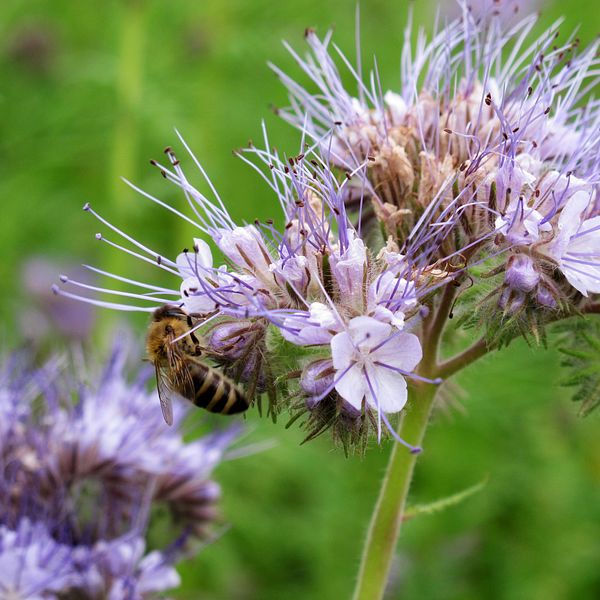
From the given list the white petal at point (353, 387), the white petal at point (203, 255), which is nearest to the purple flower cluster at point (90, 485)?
the white petal at point (203, 255)

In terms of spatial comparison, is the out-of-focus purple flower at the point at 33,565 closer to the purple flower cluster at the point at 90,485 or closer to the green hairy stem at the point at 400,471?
the purple flower cluster at the point at 90,485

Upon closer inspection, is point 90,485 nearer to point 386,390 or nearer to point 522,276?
point 386,390

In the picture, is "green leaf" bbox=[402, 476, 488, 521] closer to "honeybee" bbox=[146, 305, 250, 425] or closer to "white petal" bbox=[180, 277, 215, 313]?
"honeybee" bbox=[146, 305, 250, 425]

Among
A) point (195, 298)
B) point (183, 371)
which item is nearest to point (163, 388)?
point (183, 371)

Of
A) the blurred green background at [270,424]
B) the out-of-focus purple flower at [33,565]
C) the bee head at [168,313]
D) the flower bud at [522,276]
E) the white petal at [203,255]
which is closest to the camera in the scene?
the flower bud at [522,276]

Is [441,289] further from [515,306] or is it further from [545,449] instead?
[545,449]

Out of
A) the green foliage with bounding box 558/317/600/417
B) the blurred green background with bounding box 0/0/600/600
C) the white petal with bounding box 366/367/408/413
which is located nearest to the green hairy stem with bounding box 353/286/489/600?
the green foliage with bounding box 558/317/600/417

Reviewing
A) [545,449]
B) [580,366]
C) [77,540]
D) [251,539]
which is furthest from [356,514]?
[580,366]
